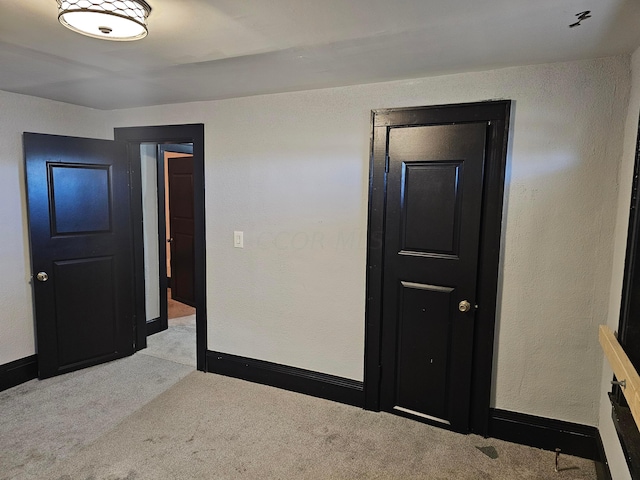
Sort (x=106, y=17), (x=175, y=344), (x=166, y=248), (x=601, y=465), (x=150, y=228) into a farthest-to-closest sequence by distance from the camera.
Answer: (x=166, y=248)
(x=150, y=228)
(x=175, y=344)
(x=601, y=465)
(x=106, y=17)

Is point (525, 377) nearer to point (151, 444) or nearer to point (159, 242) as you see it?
point (151, 444)

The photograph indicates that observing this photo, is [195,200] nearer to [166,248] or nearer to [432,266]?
[166,248]

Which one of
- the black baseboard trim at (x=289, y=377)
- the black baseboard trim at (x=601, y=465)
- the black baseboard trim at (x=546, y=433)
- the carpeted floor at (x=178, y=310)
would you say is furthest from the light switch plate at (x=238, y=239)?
the black baseboard trim at (x=601, y=465)

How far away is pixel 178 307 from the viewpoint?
16.5 ft

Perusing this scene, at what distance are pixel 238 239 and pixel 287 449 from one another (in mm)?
1474

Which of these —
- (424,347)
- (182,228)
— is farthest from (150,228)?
(424,347)

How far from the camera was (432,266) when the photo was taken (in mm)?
2375

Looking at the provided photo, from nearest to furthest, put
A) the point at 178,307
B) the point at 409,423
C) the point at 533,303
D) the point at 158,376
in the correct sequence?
the point at 533,303, the point at 409,423, the point at 158,376, the point at 178,307

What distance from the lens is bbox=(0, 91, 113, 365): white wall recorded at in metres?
2.79

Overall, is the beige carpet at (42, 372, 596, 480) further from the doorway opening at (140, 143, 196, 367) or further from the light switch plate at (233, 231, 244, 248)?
the light switch plate at (233, 231, 244, 248)

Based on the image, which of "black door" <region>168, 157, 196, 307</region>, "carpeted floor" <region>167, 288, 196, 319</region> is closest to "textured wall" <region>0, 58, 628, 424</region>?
"black door" <region>168, 157, 196, 307</region>

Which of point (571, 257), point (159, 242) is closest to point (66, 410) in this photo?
point (159, 242)

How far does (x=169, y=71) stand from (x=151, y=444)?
212 centimetres

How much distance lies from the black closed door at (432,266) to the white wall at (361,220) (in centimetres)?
18
